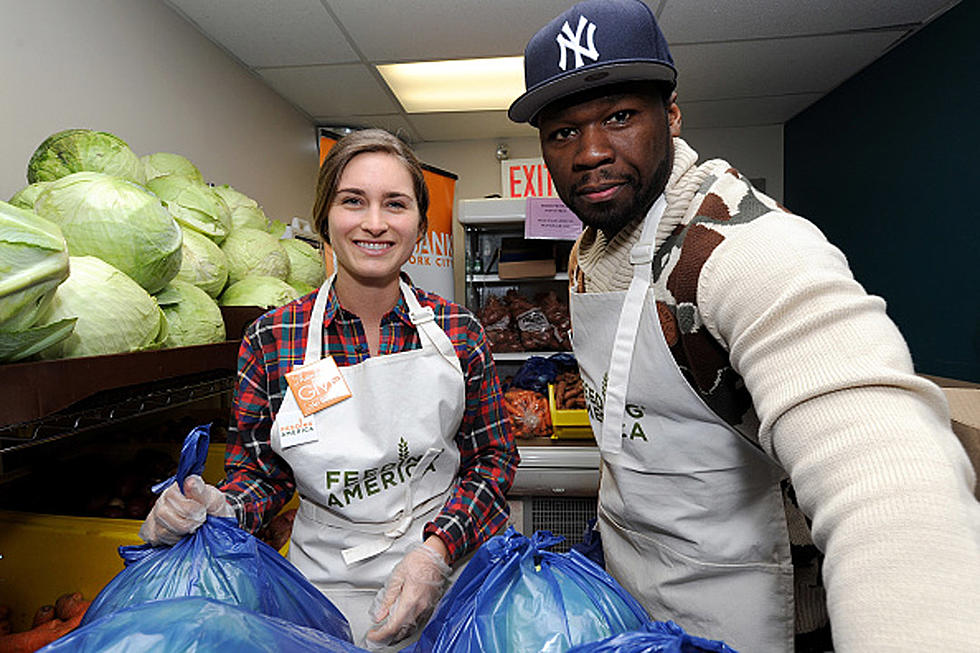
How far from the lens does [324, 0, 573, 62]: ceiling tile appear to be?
8.25ft

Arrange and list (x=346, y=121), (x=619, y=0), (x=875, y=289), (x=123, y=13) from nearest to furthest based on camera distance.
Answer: (x=619, y=0)
(x=123, y=13)
(x=875, y=289)
(x=346, y=121)

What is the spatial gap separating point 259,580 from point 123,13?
2514mm

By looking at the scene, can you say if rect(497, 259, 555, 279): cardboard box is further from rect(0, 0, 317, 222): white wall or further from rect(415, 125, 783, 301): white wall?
rect(0, 0, 317, 222): white wall

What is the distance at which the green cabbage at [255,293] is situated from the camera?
1.60m

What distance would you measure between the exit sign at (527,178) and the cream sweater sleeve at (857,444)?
255 centimetres

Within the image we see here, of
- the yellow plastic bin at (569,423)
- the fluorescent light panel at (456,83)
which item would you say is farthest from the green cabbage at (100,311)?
the fluorescent light panel at (456,83)

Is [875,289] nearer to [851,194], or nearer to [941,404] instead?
[851,194]

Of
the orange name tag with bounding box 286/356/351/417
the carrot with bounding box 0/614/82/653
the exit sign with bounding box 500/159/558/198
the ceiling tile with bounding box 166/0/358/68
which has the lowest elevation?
the carrot with bounding box 0/614/82/653

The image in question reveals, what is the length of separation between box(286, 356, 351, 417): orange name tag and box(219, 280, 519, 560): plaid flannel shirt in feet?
0.17

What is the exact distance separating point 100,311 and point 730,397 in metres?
1.07

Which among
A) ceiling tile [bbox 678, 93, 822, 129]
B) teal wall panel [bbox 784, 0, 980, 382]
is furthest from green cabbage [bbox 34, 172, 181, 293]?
ceiling tile [bbox 678, 93, 822, 129]

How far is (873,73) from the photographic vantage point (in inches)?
128

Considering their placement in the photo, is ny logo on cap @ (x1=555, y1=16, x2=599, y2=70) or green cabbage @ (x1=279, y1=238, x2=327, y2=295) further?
green cabbage @ (x1=279, y1=238, x2=327, y2=295)

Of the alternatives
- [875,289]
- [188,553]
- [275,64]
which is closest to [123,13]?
[275,64]
